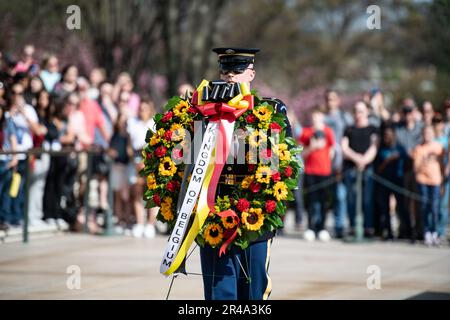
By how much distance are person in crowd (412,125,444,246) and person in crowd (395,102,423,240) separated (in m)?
0.30

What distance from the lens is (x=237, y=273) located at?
7914 millimetres

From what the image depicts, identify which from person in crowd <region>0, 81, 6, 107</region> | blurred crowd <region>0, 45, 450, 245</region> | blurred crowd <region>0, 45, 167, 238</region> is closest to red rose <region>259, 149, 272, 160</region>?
blurred crowd <region>0, 45, 167, 238</region>

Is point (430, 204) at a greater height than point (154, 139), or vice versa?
point (154, 139)

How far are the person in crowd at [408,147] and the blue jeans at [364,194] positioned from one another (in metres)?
0.50

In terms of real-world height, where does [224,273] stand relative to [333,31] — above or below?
below

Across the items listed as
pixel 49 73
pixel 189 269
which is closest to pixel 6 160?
pixel 49 73

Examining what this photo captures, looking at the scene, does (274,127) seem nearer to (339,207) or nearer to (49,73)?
(339,207)

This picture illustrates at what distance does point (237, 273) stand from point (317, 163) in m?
9.37

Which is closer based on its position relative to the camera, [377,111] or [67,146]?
[67,146]

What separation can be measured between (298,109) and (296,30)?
8.73 metres
